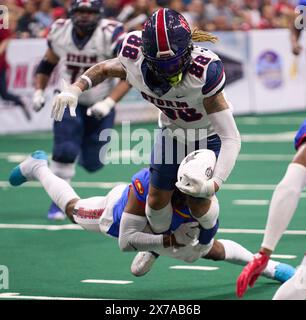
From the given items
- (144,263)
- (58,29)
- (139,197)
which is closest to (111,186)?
(58,29)

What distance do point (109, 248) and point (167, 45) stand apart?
2.75m

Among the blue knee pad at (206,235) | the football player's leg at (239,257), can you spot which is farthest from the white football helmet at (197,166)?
the football player's leg at (239,257)

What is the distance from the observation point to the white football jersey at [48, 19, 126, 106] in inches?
402

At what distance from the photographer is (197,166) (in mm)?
6418

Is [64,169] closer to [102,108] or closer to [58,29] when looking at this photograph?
[102,108]

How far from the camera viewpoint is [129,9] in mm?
19203

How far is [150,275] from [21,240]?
1710mm

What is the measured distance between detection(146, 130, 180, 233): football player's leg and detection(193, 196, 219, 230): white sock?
0.23 metres

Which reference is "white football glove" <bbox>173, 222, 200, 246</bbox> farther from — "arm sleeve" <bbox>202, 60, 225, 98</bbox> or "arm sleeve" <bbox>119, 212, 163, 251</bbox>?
"arm sleeve" <bbox>202, 60, 225, 98</bbox>

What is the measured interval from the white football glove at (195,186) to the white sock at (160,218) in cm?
69

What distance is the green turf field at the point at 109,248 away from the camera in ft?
23.7

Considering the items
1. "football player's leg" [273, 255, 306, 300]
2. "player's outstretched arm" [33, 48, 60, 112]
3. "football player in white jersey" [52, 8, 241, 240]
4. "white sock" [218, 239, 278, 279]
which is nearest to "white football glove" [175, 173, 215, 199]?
"football player in white jersey" [52, 8, 241, 240]
